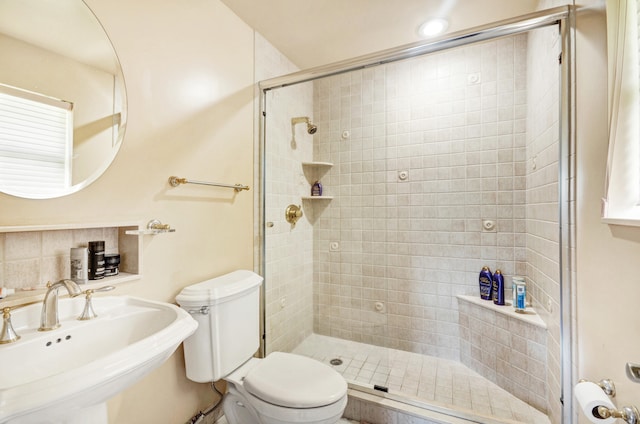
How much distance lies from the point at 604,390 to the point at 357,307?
1.70 meters

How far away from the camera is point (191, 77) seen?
148cm

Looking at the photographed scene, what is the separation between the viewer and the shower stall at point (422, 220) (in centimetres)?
165

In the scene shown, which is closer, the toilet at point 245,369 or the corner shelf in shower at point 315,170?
the toilet at point 245,369

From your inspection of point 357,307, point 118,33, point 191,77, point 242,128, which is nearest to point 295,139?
point 242,128

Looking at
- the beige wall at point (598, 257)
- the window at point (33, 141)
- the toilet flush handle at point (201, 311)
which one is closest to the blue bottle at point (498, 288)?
the beige wall at point (598, 257)

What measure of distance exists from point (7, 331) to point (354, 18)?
2.12 m

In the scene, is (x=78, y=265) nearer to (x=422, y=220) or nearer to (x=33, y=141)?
(x=33, y=141)

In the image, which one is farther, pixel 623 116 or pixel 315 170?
pixel 315 170

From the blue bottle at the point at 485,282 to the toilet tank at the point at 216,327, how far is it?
1605 millimetres

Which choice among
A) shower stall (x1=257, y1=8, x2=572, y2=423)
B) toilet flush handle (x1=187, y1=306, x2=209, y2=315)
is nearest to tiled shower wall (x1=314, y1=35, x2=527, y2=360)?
shower stall (x1=257, y1=8, x2=572, y2=423)

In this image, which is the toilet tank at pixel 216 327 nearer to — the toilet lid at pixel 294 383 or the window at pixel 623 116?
the toilet lid at pixel 294 383

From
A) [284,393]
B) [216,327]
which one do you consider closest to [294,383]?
[284,393]

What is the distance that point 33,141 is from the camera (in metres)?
0.96

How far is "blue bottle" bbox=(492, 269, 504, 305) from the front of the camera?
6.37 feet
